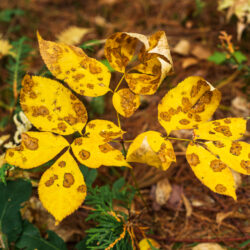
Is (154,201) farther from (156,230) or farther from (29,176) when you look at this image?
(29,176)

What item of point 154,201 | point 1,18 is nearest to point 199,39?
point 154,201

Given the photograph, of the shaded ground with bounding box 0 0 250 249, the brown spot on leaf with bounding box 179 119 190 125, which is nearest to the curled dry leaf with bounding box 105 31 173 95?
the brown spot on leaf with bounding box 179 119 190 125

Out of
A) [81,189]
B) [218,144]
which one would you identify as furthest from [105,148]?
[218,144]

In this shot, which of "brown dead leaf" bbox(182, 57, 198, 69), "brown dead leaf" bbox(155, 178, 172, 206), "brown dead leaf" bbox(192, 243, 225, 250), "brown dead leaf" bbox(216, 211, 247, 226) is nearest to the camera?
"brown dead leaf" bbox(192, 243, 225, 250)

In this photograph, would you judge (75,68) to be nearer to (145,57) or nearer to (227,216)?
(145,57)

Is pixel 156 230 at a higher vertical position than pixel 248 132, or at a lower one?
lower

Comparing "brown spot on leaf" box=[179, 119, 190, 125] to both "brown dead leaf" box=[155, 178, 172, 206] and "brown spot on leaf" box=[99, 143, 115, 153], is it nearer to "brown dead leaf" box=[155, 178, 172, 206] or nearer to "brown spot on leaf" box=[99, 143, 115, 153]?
"brown spot on leaf" box=[99, 143, 115, 153]

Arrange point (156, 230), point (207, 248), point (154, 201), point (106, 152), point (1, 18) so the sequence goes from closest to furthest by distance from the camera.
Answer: point (106, 152) → point (207, 248) → point (156, 230) → point (154, 201) → point (1, 18)
